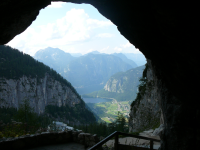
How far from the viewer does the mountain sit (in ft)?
349

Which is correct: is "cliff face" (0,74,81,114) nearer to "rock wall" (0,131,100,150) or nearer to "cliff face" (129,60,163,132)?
"cliff face" (129,60,163,132)

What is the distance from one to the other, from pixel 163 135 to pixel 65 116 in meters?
123

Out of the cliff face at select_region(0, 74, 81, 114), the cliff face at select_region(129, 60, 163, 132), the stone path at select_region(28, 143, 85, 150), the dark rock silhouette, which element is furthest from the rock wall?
the cliff face at select_region(0, 74, 81, 114)

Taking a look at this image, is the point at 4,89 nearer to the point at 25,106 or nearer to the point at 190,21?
the point at 25,106

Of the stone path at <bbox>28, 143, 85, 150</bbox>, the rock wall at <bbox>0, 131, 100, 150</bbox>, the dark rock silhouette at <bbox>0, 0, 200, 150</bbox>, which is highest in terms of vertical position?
the dark rock silhouette at <bbox>0, 0, 200, 150</bbox>

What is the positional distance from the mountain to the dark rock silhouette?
104312 millimetres

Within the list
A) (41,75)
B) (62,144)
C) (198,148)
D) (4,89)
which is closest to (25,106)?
(62,144)

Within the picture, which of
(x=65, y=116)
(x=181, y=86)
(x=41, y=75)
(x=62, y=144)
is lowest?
(x=65, y=116)

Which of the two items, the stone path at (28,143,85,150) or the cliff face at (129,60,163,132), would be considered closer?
the stone path at (28,143,85,150)

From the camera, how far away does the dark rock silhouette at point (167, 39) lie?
3129 millimetres

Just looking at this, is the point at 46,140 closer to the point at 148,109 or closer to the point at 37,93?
the point at 148,109

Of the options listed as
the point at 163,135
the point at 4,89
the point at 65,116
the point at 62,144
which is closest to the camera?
the point at 163,135

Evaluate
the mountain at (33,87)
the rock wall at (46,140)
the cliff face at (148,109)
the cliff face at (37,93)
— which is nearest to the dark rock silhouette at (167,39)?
the rock wall at (46,140)

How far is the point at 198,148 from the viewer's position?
15.1ft
